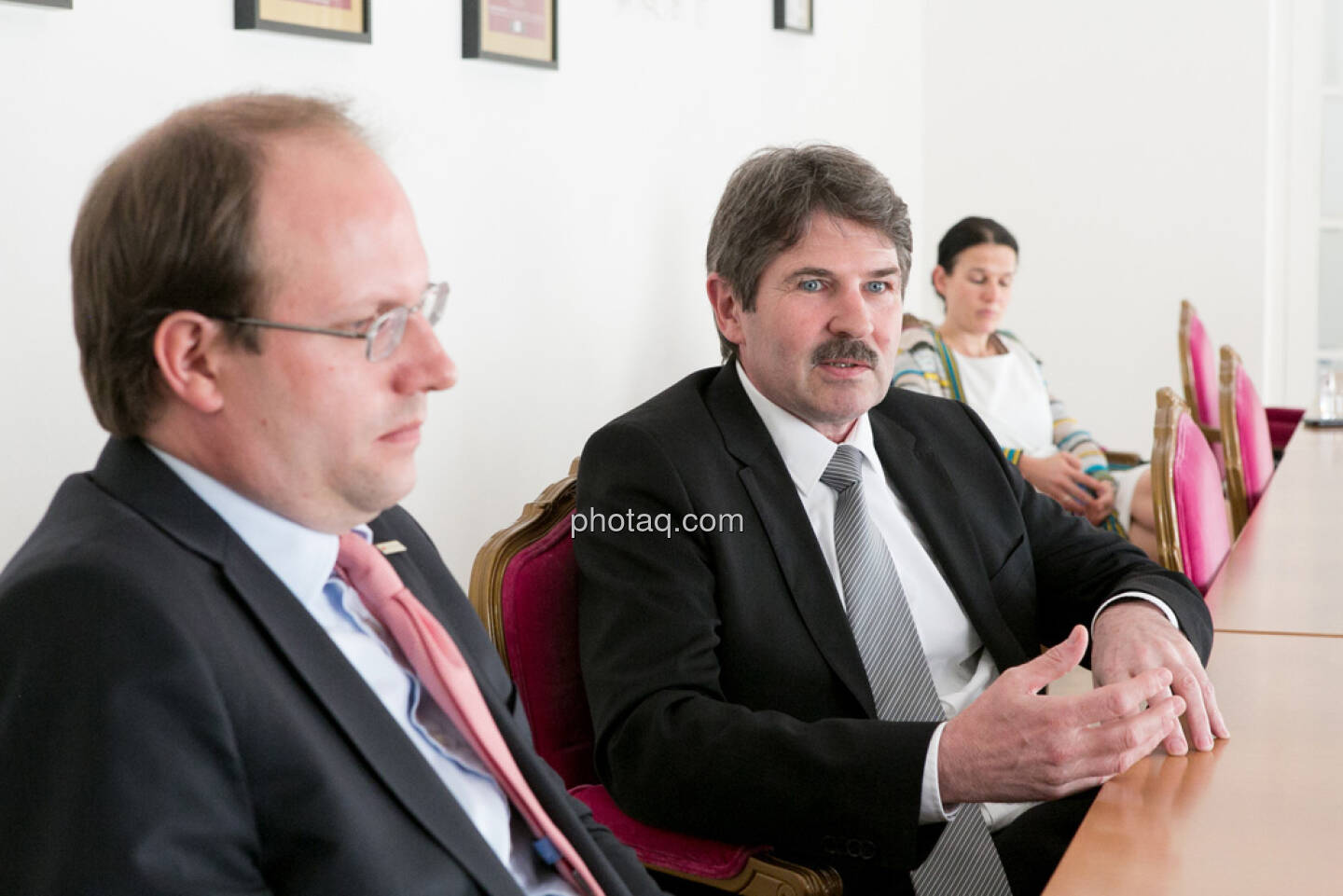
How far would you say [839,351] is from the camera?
73.5 inches

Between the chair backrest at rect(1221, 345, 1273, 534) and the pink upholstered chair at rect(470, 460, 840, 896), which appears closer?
the pink upholstered chair at rect(470, 460, 840, 896)

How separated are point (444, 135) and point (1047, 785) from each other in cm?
126

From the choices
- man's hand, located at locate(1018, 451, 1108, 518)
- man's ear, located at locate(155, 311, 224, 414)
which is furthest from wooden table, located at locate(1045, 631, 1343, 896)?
man's hand, located at locate(1018, 451, 1108, 518)

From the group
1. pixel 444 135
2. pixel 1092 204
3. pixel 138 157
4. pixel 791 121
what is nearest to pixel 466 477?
pixel 444 135

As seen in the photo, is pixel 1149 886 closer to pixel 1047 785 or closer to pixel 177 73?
pixel 1047 785

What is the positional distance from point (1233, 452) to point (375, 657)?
2866mm

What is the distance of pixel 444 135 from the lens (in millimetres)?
2029

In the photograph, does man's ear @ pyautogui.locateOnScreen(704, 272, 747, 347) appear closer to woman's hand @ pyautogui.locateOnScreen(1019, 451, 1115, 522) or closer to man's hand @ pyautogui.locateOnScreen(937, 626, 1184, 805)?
man's hand @ pyautogui.locateOnScreen(937, 626, 1184, 805)

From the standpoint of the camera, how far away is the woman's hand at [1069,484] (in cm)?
382

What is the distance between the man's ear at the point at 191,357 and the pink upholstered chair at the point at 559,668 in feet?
2.49

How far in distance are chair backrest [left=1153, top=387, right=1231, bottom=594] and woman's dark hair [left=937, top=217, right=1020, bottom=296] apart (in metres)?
1.74

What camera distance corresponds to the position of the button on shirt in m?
1.00

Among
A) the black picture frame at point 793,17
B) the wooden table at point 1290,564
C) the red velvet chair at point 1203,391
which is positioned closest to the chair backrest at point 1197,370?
the red velvet chair at point 1203,391

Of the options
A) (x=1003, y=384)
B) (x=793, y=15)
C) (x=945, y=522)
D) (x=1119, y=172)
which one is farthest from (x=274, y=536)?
(x=1119, y=172)
